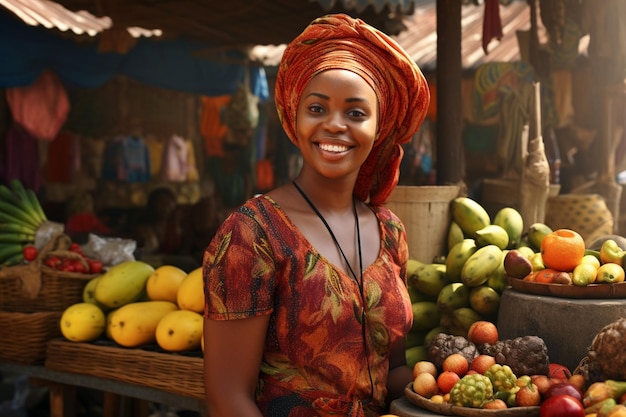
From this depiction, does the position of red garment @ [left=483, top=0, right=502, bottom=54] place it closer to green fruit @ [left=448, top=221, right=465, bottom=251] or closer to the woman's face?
green fruit @ [left=448, top=221, right=465, bottom=251]

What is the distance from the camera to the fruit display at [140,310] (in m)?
3.43

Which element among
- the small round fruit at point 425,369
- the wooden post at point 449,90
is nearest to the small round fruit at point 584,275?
the small round fruit at point 425,369

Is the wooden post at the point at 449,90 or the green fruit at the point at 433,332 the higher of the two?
the wooden post at the point at 449,90

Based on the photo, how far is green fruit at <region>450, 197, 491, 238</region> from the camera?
3.50 meters

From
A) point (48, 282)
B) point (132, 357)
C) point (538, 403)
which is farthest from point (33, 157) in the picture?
point (538, 403)

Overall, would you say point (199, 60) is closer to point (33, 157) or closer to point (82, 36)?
point (82, 36)

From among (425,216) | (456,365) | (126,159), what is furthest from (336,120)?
(126,159)

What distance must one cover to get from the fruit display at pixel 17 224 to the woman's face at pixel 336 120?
286cm

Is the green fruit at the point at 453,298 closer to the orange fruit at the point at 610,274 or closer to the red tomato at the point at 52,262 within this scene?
the orange fruit at the point at 610,274

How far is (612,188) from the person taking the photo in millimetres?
7266

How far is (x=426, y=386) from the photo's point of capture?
2.05m

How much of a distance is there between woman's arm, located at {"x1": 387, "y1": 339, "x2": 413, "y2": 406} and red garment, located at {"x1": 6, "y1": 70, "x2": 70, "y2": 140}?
548 centimetres

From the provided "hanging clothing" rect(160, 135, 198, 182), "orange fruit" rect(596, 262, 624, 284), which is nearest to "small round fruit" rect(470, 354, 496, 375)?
"orange fruit" rect(596, 262, 624, 284)

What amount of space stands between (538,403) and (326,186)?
0.85 metres
